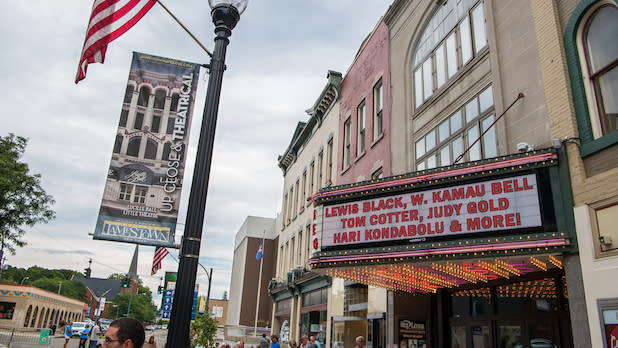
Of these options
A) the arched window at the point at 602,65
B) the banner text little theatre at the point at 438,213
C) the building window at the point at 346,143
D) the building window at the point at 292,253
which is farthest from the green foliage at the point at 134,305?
the arched window at the point at 602,65

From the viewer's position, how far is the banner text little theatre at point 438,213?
31.1 feet

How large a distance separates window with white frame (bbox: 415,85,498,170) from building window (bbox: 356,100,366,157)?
5.78m

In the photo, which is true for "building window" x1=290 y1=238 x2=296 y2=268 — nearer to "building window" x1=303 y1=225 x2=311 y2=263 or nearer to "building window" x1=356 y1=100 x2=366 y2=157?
"building window" x1=303 y1=225 x2=311 y2=263

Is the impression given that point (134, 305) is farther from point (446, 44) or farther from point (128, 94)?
point (128, 94)

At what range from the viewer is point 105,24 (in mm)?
7824

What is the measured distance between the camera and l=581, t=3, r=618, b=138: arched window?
29.1 ft

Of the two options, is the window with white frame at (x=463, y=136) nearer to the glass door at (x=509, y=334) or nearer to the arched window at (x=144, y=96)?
the glass door at (x=509, y=334)

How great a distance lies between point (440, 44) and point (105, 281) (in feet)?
509

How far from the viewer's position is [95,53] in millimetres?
7844

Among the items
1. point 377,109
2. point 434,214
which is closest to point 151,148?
point 434,214

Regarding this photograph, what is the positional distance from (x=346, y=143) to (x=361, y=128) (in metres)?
1.89

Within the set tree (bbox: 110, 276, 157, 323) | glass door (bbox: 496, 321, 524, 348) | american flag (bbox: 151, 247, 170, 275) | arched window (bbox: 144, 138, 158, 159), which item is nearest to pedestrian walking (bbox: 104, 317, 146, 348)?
arched window (bbox: 144, 138, 158, 159)

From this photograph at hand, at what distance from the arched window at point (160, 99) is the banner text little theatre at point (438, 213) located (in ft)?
19.8

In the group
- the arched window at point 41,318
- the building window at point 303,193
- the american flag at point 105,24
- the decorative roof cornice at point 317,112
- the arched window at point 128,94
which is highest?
the decorative roof cornice at point 317,112
